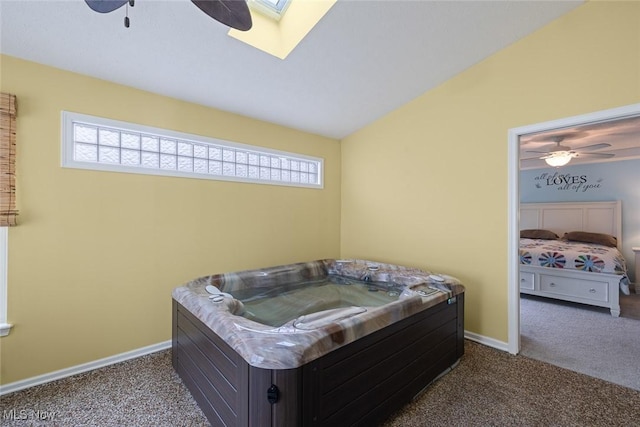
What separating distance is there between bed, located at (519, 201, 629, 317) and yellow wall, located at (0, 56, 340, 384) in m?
3.86

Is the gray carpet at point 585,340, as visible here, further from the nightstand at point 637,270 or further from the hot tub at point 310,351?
the nightstand at point 637,270

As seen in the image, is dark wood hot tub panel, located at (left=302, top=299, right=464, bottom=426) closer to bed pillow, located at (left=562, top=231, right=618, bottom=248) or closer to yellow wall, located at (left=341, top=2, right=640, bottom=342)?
yellow wall, located at (left=341, top=2, right=640, bottom=342)

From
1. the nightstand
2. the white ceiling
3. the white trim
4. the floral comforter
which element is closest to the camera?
the white ceiling

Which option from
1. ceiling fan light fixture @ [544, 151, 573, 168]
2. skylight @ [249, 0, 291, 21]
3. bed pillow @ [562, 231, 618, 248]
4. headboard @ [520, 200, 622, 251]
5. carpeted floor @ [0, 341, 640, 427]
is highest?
skylight @ [249, 0, 291, 21]

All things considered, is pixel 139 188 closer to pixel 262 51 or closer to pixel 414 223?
pixel 262 51

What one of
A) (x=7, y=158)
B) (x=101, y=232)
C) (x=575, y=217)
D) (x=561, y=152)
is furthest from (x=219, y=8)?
(x=575, y=217)

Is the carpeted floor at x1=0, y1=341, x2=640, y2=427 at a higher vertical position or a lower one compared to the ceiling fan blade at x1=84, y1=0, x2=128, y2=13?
lower

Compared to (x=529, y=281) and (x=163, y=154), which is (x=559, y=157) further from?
(x=163, y=154)

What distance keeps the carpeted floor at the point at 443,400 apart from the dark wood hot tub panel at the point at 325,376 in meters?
0.11

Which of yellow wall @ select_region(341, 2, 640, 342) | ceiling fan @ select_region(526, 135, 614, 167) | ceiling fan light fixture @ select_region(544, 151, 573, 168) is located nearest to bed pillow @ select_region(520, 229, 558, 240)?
ceiling fan @ select_region(526, 135, 614, 167)

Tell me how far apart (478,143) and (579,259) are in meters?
2.38

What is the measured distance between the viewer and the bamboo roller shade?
1.79 m

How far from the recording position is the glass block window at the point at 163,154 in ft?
7.00

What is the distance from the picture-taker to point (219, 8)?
3.71 feet
